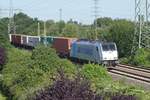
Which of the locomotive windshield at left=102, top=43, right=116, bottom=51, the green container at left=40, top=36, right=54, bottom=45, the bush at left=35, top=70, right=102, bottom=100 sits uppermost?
the bush at left=35, top=70, right=102, bottom=100

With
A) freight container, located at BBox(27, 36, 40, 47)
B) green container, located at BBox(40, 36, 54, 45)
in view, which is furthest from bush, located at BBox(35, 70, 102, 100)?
freight container, located at BBox(27, 36, 40, 47)

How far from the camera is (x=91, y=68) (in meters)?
23.7

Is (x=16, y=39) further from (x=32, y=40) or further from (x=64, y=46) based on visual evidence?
(x=64, y=46)

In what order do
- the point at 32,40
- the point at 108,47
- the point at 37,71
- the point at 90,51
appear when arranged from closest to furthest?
1. the point at 37,71
2. the point at 108,47
3. the point at 90,51
4. the point at 32,40

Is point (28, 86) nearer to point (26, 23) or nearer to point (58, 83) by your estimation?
point (58, 83)

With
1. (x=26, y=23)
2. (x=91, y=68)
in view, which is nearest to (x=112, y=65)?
(x=91, y=68)

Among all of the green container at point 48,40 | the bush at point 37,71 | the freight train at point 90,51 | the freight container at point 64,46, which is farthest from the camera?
the green container at point 48,40

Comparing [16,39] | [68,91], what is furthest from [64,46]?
[68,91]

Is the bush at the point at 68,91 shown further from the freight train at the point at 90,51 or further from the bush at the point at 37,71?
the freight train at the point at 90,51

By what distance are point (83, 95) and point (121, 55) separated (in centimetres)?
4734

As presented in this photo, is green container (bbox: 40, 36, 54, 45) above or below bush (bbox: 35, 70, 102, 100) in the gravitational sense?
below

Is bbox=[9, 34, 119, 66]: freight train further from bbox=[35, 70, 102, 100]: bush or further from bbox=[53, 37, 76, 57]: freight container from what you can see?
bbox=[35, 70, 102, 100]: bush

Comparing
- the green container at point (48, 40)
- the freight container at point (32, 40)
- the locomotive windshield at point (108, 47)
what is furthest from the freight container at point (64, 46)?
the freight container at point (32, 40)

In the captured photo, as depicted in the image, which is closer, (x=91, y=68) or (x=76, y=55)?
(x=91, y=68)
